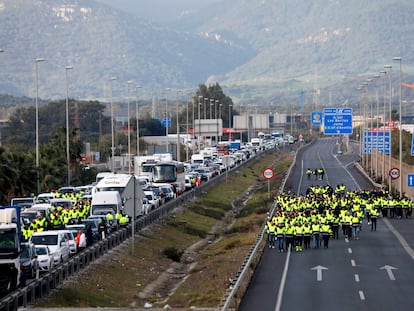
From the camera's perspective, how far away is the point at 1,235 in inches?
1346

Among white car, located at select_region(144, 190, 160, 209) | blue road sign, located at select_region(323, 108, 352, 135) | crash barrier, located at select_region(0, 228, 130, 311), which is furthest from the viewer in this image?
blue road sign, located at select_region(323, 108, 352, 135)

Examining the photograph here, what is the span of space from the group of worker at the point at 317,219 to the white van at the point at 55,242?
370 inches

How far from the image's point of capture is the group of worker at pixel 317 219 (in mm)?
46906

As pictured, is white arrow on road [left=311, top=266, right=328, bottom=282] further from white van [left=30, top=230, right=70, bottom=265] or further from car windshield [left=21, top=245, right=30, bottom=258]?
car windshield [left=21, top=245, right=30, bottom=258]

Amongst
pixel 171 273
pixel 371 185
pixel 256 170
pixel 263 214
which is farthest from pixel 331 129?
pixel 171 273

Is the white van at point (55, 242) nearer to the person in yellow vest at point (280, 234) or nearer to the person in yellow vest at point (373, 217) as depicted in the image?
the person in yellow vest at point (280, 234)

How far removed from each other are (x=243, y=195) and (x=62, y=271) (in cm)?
5742

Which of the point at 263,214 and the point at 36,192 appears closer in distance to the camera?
the point at 263,214

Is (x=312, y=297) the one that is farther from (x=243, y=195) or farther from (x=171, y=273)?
(x=243, y=195)

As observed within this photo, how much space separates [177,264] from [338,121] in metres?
52.5

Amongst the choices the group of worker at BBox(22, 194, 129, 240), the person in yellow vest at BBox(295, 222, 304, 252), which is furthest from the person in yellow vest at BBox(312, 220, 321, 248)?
the group of worker at BBox(22, 194, 129, 240)

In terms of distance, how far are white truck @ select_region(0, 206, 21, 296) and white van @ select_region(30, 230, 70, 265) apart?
4.28 m

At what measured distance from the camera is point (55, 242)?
40.2 m

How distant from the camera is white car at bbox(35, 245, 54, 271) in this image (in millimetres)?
38344
